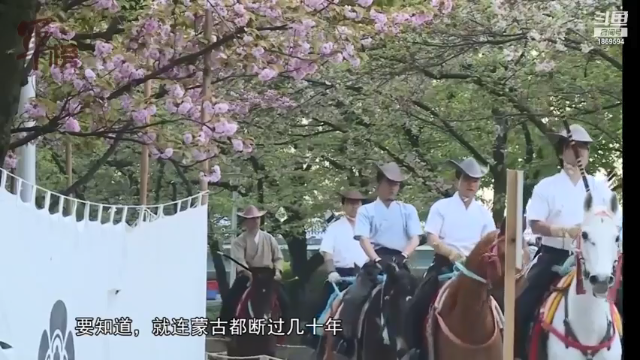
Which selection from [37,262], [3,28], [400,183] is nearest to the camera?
[37,262]

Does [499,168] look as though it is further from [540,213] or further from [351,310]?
[351,310]

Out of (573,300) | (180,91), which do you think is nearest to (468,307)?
(573,300)

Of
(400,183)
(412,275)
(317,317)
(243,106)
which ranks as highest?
(243,106)

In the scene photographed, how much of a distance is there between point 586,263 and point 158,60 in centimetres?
149

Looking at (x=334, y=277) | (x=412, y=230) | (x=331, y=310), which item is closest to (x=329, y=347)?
(x=331, y=310)

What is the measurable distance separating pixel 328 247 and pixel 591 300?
85 centimetres

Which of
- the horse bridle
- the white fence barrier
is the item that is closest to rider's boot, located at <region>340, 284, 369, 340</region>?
the white fence barrier

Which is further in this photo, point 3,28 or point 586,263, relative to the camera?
point 586,263

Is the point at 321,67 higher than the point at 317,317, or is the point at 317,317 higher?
the point at 321,67

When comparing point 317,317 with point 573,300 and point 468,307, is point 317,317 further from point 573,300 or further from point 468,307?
point 573,300

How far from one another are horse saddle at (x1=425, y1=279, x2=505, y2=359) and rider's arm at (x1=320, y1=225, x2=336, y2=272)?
1.13 ft

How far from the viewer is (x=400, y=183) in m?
2.21

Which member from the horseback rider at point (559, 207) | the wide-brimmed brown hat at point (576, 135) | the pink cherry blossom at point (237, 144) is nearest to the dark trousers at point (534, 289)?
the horseback rider at point (559, 207)

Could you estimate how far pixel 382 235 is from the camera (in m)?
2.25
